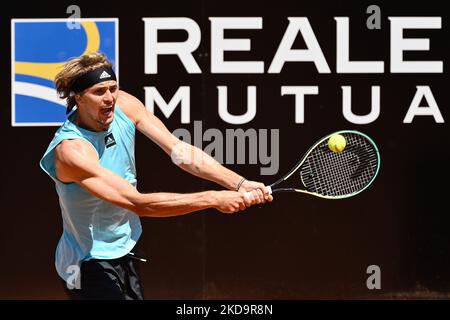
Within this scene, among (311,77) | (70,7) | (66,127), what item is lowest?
(66,127)

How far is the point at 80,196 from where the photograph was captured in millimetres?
3910

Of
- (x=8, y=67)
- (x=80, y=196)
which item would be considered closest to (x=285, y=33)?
(x=8, y=67)

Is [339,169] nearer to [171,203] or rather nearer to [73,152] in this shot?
[171,203]

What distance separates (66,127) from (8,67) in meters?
1.87

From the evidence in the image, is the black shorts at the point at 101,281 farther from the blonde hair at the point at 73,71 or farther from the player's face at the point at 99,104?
the blonde hair at the point at 73,71

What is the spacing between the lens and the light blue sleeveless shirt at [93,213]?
3910 mm

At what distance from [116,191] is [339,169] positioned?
1.43 meters

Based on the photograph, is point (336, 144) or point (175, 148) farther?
point (336, 144)

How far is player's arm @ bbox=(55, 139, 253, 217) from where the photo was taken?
3.76 m

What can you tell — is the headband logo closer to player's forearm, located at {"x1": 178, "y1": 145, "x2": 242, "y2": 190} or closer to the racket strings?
player's forearm, located at {"x1": 178, "y1": 145, "x2": 242, "y2": 190}

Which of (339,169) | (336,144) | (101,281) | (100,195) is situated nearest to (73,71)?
(100,195)

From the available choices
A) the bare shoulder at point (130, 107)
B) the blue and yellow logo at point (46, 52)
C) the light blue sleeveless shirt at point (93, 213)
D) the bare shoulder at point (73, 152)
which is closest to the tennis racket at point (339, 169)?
the bare shoulder at point (130, 107)

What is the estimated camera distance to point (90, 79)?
3959 mm

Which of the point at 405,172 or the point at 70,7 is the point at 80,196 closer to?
the point at 70,7
